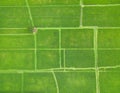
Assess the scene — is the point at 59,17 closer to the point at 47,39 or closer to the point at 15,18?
the point at 47,39

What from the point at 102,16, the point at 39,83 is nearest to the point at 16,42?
the point at 39,83

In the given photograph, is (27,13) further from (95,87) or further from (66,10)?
(95,87)

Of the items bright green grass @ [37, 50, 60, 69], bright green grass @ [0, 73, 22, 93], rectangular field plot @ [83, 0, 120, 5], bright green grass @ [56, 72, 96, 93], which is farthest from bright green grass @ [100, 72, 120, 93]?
bright green grass @ [0, 73, 22, 93]

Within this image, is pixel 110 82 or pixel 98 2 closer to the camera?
pixel 110 82

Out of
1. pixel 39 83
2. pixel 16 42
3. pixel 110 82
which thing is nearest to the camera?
pixel 110 82

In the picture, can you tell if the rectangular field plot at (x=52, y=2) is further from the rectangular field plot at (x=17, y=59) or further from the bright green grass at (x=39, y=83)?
the bright green grass at (x=39, y=83)

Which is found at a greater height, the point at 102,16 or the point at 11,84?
the point at 102,16

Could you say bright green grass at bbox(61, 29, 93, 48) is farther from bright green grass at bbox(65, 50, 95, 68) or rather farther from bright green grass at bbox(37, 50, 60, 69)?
bright green grass at bbox(37, 50, 60, 69)
